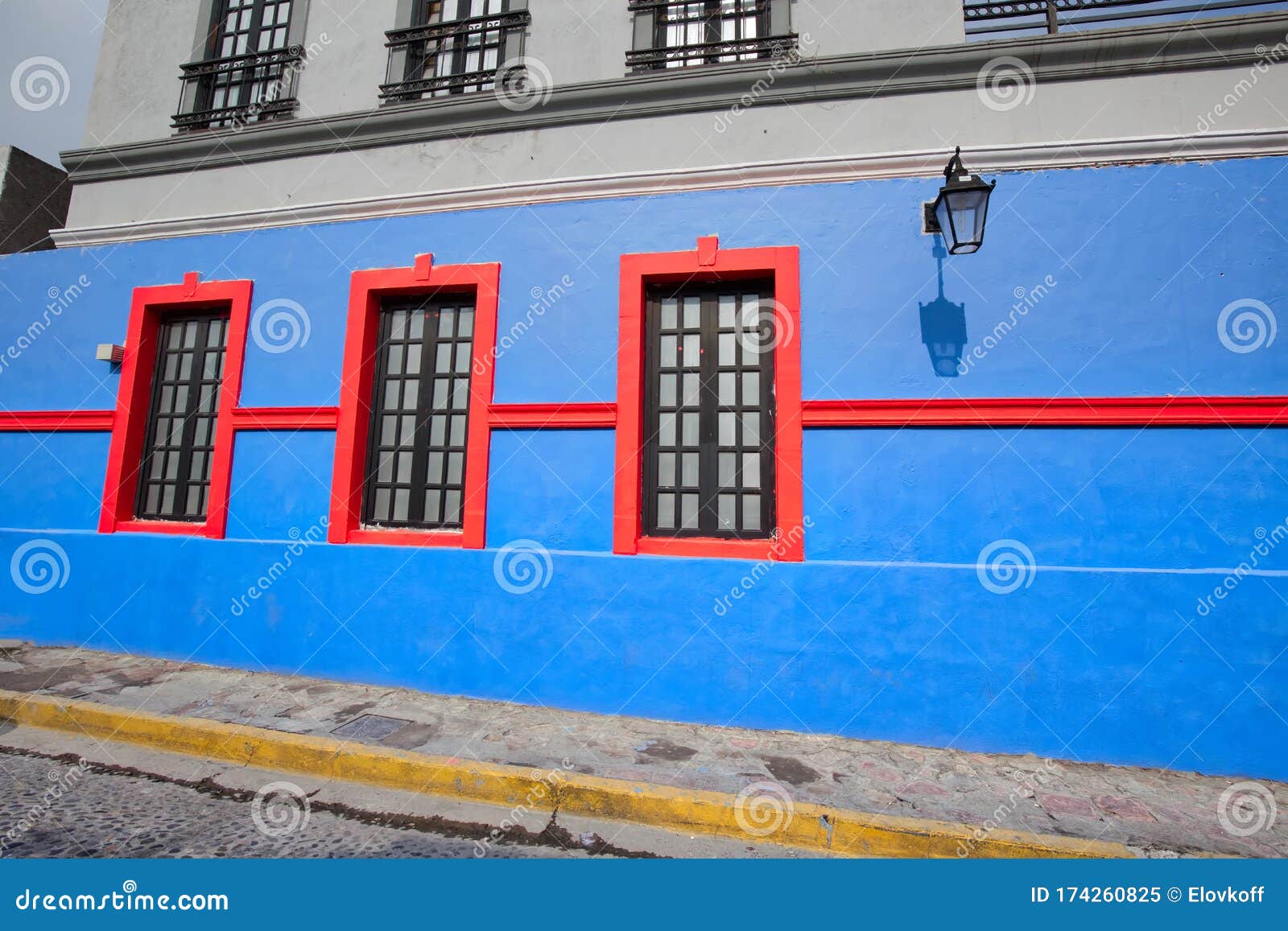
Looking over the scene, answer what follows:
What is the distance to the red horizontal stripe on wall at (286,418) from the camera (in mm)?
5285

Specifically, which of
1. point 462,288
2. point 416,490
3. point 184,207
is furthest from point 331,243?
point 416,490

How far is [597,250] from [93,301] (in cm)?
533

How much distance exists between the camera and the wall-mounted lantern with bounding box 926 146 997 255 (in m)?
3.91

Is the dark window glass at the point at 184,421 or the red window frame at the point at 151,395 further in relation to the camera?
the dark window glass at the point at 184,421

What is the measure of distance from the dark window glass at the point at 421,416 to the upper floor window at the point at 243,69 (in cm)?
296

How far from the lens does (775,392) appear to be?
15.0 ft

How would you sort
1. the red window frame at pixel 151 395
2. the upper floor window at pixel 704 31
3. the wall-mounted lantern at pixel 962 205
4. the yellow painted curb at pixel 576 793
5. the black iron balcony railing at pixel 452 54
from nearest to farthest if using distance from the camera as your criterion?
1. the yellow painted curb at pixel 576 793
2. the wall-mounted lantern at pixel 962 205
3. the upper floor window at pixel 704 31
4. the red window frame at pixel 151 395
5. the black iron balcony railing at pixel 452 54

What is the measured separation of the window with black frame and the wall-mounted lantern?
1316 mm

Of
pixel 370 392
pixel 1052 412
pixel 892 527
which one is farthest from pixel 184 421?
pixel 1052 412

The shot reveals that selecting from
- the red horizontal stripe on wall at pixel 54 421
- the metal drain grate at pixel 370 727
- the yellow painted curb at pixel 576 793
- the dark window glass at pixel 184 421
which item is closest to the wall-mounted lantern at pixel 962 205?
the yellow painted curb at pixel 576 793

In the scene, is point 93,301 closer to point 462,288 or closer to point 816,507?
point 462,288

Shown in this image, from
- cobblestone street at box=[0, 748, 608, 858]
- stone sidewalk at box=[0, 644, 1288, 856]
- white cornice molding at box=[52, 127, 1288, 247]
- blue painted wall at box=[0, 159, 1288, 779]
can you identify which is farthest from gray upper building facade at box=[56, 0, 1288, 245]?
cobblestone street at box=[0, 748, 608, 858]

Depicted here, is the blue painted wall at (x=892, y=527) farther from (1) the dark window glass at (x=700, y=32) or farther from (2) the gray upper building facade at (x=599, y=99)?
(1) the dark window glass at (x=700, y=32)

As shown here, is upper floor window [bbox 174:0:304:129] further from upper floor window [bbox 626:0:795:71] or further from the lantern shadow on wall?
the lantern shadow on wall
